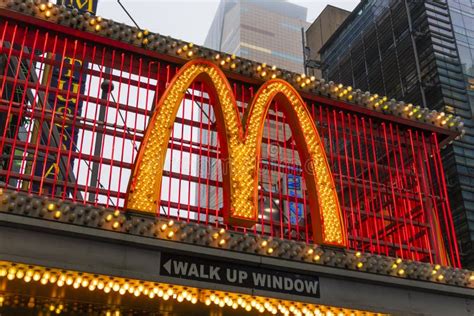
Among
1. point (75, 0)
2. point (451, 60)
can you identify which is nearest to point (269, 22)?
point (451, 60)

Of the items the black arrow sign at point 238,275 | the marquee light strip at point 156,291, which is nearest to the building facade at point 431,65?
the marquee light strip at point 156,291

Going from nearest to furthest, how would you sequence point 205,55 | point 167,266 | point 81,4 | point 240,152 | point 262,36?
point 167,266 → point 240,152 → point 205,55 → point 81,4 → point 262,36

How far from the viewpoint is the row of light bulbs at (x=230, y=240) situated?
1094 cm

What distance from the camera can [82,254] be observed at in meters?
11.0

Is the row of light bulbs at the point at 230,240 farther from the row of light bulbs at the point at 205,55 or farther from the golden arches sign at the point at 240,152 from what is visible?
the row of light bulbs at the point at 205,55

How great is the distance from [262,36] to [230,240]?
17736 centimetres

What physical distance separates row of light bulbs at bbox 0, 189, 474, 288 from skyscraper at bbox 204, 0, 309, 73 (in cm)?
15971

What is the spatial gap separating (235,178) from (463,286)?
6436 mm

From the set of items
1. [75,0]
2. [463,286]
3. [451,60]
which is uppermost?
[451,60]

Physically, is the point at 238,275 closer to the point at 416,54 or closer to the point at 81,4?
the point at 81,4

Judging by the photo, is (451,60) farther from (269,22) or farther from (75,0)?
(269,22)

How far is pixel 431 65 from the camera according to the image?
4106 centimetres

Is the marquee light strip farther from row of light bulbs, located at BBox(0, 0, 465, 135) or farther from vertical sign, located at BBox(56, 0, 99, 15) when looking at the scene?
vertical sign, located at BBox(56, 0, 99, 15)

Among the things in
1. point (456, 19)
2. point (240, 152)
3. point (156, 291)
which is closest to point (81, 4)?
point (240, 152)
